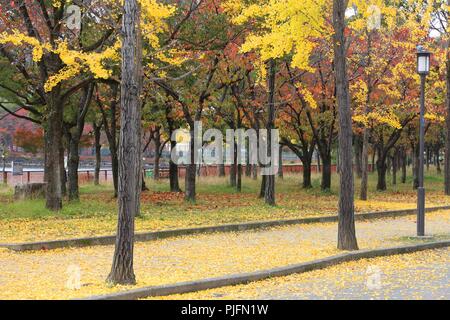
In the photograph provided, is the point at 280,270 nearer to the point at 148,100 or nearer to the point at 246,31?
the point at 246,31

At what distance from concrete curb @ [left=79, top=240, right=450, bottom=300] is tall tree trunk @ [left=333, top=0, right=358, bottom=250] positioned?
60 cm

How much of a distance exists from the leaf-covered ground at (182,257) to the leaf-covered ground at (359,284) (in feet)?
2.59

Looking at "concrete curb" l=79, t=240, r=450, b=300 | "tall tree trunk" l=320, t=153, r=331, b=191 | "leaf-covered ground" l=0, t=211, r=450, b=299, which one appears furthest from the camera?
"tall tree trunk" l=320, t=153, r=331, b=191

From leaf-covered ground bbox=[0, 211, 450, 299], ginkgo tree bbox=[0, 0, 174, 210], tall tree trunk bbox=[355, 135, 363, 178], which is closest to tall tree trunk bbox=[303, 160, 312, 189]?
tall tree trunk bbox=[355, 135, 363, 178]

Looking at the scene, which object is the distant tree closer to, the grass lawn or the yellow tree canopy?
the grass lawn

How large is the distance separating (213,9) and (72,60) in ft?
22.4

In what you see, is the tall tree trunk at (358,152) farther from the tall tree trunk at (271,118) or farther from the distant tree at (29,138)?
the distant tree at (29,138)

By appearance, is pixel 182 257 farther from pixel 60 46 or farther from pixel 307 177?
pixel 307 177

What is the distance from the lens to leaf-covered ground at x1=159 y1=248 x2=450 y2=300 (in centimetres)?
900

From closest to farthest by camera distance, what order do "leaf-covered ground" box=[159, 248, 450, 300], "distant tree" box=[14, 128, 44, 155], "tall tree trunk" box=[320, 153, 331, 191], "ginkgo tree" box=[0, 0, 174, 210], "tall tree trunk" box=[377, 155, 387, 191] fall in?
"leaf-covered ground" box=[159, 248, 450, 300] < "ginkgo tree" box=[0, 0, 174, 210] < "tall tree trunk" box=[320, 153, 331, 191] < "tall tree trunk" box=[377, 155, 387, 191] < "distant tree" box=[14, 128, 44, 155]

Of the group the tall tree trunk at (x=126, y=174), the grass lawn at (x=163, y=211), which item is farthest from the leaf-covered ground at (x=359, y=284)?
the grass lawn at (x=163, y=211)

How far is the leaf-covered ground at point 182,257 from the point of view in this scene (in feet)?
31.1

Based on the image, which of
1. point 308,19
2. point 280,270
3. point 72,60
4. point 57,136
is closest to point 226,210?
point 57,136

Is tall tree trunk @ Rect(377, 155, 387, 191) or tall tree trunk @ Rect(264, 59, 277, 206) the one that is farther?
tall tree trunk @ Rect(377, 155, 387, 191)
